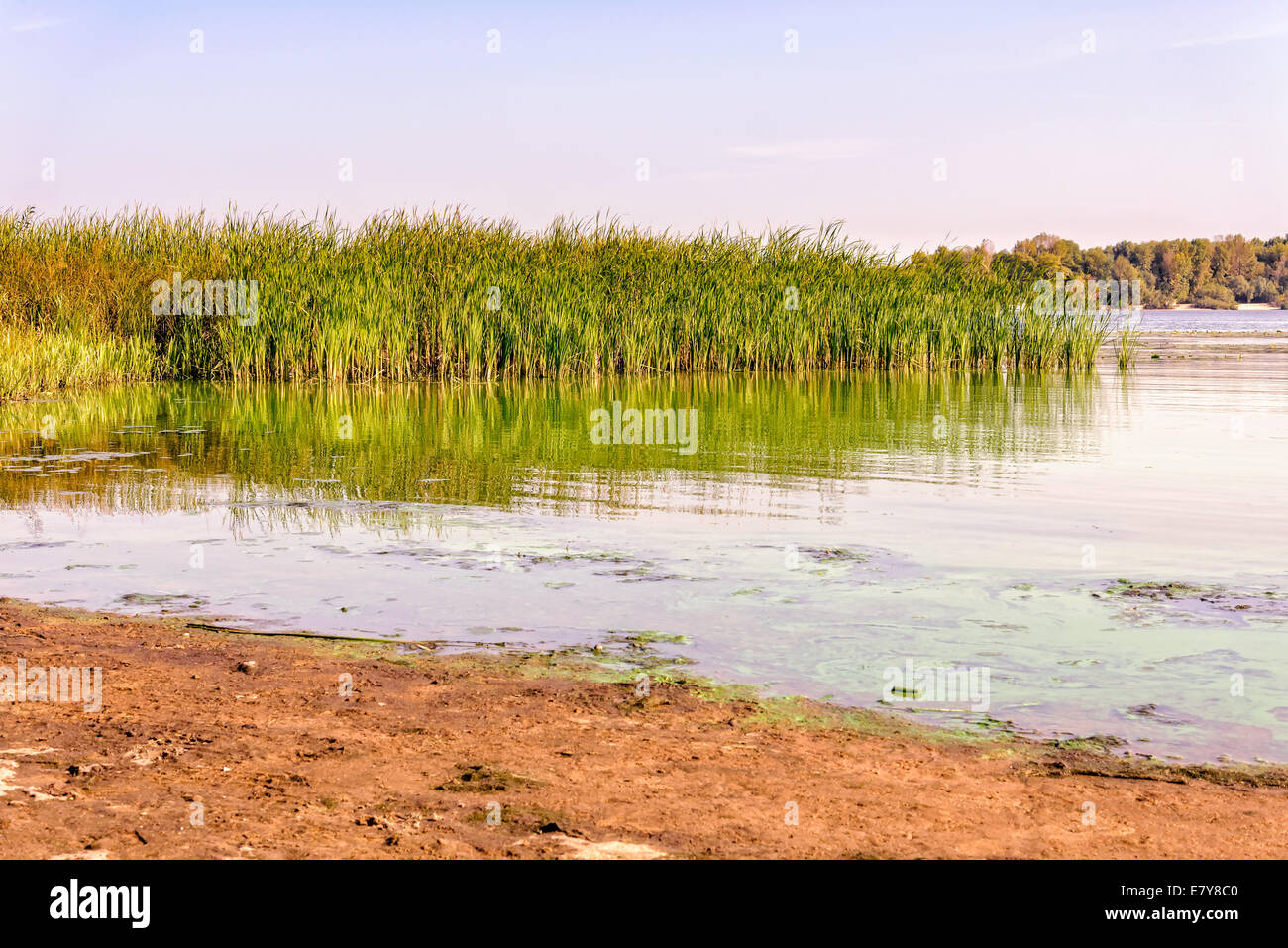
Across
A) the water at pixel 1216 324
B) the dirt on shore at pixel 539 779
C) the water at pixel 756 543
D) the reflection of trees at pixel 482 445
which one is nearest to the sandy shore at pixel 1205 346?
the water at pixel 1216 324

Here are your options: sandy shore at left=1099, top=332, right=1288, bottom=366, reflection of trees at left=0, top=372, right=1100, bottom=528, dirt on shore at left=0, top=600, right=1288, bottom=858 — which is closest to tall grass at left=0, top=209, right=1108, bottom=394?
reflection of trees at left=0, top=372, right=1100, bottom=528

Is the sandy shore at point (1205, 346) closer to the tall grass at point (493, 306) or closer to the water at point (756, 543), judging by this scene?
the tall grass at point (493, 306)

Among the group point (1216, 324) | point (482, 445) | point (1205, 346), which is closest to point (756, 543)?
point (482, 445)

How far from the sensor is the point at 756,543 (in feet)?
32.7

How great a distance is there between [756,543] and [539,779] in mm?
5060

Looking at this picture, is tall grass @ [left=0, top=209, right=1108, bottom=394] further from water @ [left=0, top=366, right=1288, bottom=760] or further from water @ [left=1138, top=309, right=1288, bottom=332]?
water @ [left=1138, top=309, right=1288, bottom=332]

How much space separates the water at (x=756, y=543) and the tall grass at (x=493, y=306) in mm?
8092

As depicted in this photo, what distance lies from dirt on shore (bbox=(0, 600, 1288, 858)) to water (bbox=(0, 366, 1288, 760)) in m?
0.61

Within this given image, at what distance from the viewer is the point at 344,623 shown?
25.2ft

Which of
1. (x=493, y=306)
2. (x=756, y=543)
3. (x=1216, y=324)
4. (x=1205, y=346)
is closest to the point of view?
(x=756, y=543)

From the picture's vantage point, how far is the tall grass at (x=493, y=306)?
2738cm

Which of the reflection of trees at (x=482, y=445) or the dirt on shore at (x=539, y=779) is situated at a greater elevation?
the reflection of trees at (x=482, y=445)

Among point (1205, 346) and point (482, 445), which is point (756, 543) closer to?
point (482, 445)
